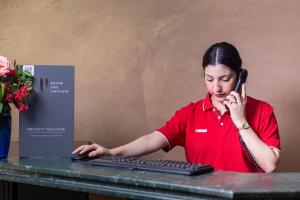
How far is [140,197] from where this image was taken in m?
1.64

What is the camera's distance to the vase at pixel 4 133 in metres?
2.30

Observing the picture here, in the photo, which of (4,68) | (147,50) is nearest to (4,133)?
(4,68)

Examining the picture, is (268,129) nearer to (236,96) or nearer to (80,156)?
(236,96)

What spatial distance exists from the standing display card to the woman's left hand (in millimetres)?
741

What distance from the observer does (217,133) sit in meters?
2.61

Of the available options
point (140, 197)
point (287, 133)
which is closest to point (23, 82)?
point (140, 197)

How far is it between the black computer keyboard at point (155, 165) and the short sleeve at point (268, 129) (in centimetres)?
64

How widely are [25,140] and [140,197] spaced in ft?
2.82

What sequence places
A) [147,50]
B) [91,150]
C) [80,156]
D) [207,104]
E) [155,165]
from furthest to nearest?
[147,50] → [207,104] → [91,150] → [80,156] → [155,165]

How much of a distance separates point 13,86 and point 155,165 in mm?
843

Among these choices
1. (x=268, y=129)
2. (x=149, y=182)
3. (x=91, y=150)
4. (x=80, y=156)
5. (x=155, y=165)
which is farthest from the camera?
(x=268, y=129)

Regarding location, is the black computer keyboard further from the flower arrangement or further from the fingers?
the fingers

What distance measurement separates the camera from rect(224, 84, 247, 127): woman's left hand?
7.66 ft

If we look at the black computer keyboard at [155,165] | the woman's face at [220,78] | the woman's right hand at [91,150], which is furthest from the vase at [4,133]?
the woman's face at [220,78]
